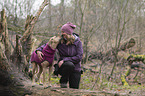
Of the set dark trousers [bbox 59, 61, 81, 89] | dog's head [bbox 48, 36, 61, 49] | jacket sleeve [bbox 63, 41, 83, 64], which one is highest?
dog's head [bbox 48, 36, 61, 49]

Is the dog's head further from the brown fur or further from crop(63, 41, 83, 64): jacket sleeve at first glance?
crop(63, 41, 83, 64): jacket sleeve

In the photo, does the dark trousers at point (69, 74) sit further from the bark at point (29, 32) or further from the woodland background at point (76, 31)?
the bark at point (29, 32)

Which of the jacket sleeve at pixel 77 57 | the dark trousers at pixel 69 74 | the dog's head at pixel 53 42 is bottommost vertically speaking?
the dark trousers at pixel 69 74

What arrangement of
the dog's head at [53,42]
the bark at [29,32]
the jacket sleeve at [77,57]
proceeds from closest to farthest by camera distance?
the dog's head at [53,42], the jacket sleeve at [77,57], the bark at [29,32]

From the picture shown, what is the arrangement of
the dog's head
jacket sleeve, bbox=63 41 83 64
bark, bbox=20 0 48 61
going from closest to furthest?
1. the dog's head
2. jacket sleeve, bbox=63 41 83 64
3. bark, bbox=20 0 48 61

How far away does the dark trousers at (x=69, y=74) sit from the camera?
2.94 meters

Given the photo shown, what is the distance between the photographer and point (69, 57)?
3.05 metres

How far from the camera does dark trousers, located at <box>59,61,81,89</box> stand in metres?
2.94

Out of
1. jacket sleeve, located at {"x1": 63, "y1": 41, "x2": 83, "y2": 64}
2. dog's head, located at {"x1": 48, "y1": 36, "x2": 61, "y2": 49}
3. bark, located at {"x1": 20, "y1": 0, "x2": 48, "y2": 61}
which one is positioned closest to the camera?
dog's head, located at {"x1": 48, "y1": 36, "x2": 61, "y2": 49}

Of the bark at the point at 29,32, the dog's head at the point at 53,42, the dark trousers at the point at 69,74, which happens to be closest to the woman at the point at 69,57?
the dark trousers at the point at 69,74

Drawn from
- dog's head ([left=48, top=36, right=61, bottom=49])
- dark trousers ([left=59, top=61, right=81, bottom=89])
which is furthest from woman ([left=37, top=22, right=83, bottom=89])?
dog's head ([left=48, top=36, right=61, bottom=49])

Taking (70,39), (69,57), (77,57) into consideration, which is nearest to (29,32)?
(70,39)

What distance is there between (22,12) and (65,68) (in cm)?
597

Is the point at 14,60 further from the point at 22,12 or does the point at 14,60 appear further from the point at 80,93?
the point at 22,12
